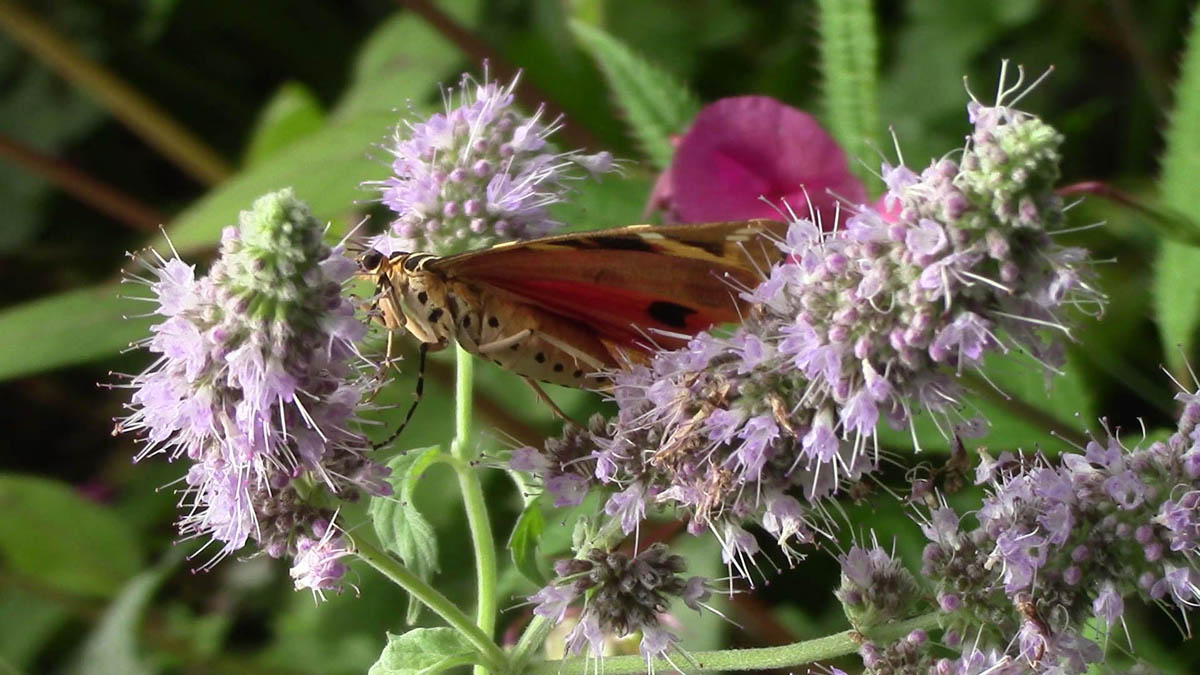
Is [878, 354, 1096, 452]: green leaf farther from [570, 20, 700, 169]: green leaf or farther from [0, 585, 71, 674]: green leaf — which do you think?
[0, 585, 71, 674]: green leaf

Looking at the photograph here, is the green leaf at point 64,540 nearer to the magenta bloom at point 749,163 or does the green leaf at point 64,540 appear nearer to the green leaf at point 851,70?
the magenta bloom at point 749,163

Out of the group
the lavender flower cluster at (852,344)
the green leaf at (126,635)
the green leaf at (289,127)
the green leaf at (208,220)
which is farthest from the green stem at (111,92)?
the lavender flower cluster at (852,344)

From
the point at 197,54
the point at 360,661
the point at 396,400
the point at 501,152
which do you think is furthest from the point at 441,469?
the point at 197,54

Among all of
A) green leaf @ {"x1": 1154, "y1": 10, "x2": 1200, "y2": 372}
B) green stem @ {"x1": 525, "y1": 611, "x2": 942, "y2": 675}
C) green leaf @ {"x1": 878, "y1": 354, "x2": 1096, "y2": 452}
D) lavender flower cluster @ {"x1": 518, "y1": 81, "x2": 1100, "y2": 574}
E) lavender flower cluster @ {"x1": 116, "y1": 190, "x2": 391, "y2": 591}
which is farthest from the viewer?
green leaf @ {"x1": 1154, "y1": 10, "x2": 1200, "y2": 372}

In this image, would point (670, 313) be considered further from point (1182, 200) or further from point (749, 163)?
point (1182, 200)

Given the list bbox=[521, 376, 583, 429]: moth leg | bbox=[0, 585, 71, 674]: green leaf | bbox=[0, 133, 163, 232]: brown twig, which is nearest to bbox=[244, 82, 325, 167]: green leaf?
bbox=[0, 133, 163, 232]: brown twig
